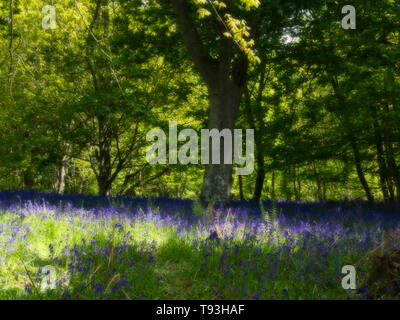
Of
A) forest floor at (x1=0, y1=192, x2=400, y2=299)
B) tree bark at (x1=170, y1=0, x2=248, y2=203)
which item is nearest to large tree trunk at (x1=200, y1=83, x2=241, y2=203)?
tree bark at (x1=170, y1=0, x2=248, y2=203)

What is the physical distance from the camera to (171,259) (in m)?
3.92

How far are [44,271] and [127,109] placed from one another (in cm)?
776

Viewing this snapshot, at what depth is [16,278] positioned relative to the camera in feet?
10.4

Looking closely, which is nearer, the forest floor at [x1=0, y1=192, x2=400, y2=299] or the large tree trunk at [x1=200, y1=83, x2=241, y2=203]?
the forest floor at [x1=0, y1=192, x2=400, y2=299]

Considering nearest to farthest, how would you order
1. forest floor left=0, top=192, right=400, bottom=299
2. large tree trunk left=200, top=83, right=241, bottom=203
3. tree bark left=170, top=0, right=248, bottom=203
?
forest floor left=0, top=192, right=400, bottom=299 → tree bark left=170, top=0, right=248, bottom=203 → large tree trunk left=200, top=83, right=241, bottom=203

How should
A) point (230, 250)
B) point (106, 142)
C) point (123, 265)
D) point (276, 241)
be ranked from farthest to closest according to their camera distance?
point (106, 142)
point (276, 241)
point (230, 250)
point (123, 265)

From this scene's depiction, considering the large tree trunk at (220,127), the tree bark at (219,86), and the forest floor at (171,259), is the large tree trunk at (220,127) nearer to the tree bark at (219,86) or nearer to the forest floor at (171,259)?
the tree bark at (219,86)

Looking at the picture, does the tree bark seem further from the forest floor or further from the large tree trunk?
the forest floor

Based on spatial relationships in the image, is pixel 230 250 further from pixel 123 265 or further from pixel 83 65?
pixel 83 65

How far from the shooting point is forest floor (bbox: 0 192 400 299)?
303 centimetres

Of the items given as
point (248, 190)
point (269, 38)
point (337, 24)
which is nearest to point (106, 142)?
point (269, 38)

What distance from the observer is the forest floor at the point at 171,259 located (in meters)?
3.03

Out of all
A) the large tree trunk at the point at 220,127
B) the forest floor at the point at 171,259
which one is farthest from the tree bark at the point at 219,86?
the forest floor at the point at 171,259

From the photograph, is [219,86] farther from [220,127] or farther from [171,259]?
[171,259]
